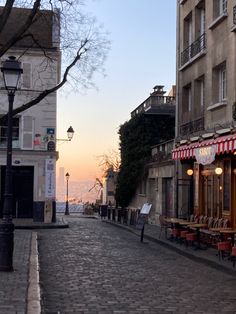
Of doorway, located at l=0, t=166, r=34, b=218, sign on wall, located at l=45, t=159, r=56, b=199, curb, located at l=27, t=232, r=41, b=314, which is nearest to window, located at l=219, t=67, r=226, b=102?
curb, located at l=27, t=232, r=41, b=314

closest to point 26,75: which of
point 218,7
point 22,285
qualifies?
point 218,7

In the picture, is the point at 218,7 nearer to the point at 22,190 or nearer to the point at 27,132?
the point at 27,132

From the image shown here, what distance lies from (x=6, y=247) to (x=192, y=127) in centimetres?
1171

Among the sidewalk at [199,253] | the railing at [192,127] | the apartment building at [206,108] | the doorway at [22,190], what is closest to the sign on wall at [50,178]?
the doorway at [22,190]

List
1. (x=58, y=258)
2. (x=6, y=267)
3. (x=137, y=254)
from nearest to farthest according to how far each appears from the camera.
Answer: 1. (x=6, y=267)
2. (x=58, y=258)
3. (x=137, y=254)

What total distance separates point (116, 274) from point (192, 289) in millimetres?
2293

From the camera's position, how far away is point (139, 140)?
32281 millimetres

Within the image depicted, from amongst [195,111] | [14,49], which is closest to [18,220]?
[14,49]

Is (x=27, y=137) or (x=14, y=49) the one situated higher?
(x=14, y=49)

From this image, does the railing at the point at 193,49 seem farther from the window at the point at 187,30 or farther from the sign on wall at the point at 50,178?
the sign on wall at the point at 50,178

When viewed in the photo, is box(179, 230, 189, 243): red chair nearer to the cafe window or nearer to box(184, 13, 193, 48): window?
the cafe window

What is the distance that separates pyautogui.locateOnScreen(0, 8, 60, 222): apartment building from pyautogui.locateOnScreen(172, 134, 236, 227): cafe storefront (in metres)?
10.7

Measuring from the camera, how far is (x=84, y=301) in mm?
9414

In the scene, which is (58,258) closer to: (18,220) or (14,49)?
(18,220)
